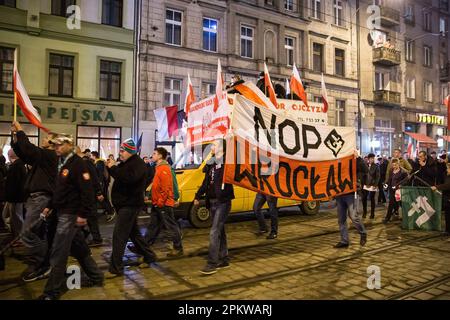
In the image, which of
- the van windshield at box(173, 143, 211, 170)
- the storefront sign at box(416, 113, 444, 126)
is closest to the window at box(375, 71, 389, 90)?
the storefront sign at box(416, 113, 444, 126)

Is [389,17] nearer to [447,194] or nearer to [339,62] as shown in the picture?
[339,62]

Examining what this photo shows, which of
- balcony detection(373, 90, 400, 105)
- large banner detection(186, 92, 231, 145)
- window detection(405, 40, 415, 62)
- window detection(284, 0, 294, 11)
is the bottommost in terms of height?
large banner detection(186, 92, 231, 145)

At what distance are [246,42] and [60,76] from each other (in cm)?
1130

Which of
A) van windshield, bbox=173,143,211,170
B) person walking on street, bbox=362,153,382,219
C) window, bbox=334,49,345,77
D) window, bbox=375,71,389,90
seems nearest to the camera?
van windshield, bbox=173,143,211,170

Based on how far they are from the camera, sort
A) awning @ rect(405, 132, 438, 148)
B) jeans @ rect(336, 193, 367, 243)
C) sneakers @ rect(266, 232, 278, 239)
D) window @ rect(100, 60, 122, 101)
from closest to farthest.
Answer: jeans @ rect(336, 193, 367, 243)
sneakers @ rect(266, 232, 278, 239)
window @ rect(100, 60, 122, 101)
awning @ rect(405, 132, 438, 148)

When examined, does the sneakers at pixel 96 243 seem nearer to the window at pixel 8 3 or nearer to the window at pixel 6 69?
the window at pixel 6 69

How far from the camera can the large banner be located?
9.16 metres

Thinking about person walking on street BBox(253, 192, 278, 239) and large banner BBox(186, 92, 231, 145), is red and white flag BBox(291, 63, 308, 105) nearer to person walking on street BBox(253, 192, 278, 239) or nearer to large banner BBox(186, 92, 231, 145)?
large banner BBox(186, 92, 231, 145)

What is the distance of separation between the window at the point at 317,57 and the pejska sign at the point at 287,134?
20494 mm

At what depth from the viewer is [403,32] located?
3172cm

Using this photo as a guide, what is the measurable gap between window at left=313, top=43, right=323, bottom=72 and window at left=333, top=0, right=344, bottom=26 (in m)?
2.62

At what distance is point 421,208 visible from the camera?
9.18m

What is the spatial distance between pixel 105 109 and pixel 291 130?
13726 mm
